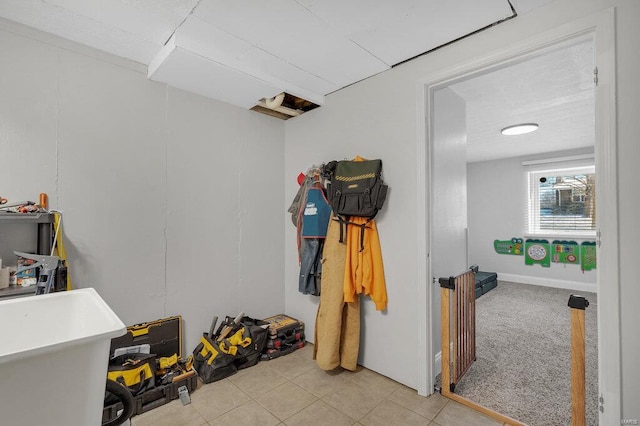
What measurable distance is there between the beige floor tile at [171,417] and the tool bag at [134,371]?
15 centimetres

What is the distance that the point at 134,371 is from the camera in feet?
6.17

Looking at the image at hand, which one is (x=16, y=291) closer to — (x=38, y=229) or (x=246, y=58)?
(x=38, y=229)

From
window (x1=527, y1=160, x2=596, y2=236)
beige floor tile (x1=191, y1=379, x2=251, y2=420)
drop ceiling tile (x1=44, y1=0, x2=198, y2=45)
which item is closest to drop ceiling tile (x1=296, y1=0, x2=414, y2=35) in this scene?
drop ceiling tile (x1=44, y1=0, x2=198, y2=45)

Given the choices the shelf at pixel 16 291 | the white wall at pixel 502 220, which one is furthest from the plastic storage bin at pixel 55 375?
the white wall at pixel 502 220

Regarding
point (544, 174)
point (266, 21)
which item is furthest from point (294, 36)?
point (544, 174)

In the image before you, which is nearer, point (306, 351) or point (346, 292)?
point (346, 292)

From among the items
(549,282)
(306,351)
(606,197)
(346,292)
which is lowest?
(306,351)

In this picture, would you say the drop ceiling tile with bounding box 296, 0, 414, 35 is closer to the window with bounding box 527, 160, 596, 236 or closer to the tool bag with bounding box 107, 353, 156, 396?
the tool bag with bounding box 107, 353, 156, 396

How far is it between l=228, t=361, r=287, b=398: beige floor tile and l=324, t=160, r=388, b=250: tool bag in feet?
4.04

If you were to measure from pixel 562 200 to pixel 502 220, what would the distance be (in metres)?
1.00

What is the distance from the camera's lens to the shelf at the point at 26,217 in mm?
1539

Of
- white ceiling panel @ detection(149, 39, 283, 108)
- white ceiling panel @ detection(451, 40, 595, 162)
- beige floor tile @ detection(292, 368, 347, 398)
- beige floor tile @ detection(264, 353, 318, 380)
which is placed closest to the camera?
white ceiling panel @ detection(149, 39, 283, 108)

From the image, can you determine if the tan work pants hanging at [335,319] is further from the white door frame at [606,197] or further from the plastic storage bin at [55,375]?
the plastic storage bin at [55,375]

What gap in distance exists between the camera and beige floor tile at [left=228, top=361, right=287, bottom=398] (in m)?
2.15
